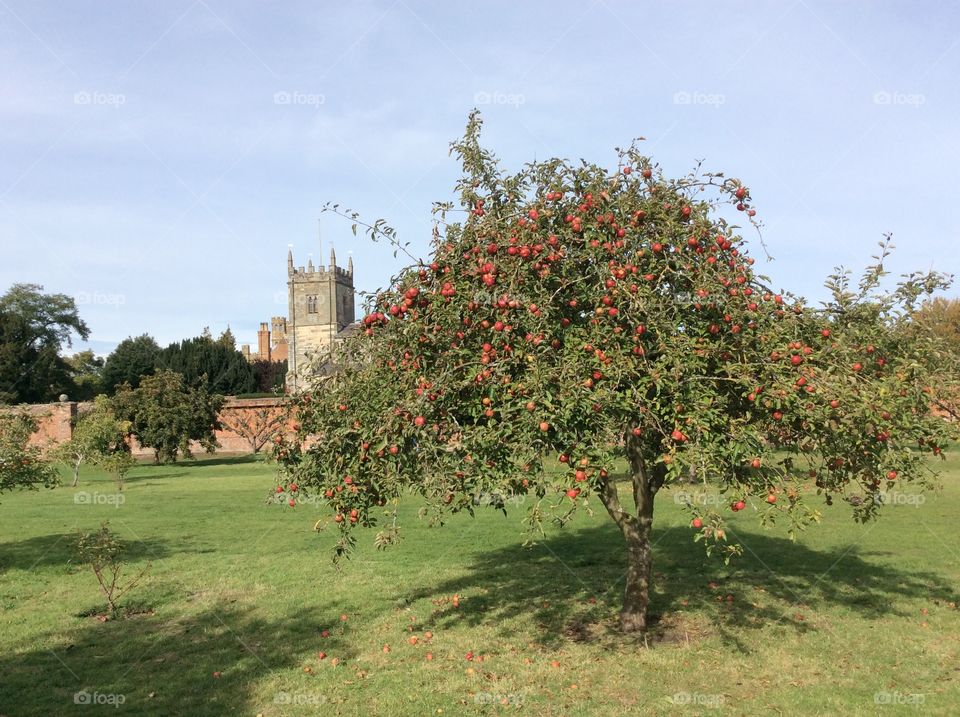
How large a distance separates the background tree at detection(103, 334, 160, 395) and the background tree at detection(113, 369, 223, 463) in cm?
3525

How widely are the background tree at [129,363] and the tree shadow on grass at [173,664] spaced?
245ft

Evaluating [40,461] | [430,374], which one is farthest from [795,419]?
[40,461]

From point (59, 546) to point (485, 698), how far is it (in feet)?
49.2

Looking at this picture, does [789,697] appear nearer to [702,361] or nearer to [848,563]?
[702,361]

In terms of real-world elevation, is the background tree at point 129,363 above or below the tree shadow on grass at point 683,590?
above

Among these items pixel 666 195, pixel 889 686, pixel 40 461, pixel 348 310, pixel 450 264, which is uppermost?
pixel 348 310

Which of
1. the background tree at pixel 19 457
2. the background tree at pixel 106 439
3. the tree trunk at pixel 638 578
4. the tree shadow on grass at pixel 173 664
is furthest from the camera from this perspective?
the background tree at pixel 106 439

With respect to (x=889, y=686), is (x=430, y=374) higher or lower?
higher

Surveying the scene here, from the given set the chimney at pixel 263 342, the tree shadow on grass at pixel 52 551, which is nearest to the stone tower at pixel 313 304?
the chimney at pixel 263 342

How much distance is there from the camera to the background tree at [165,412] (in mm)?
47312

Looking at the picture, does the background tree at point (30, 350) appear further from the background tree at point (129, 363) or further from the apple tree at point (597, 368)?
the apple tree at point (597, 368)

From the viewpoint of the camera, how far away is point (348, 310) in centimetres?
11450

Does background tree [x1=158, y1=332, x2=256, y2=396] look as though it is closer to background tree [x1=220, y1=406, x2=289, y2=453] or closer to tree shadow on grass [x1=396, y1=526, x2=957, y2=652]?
background tree [x1=220, y1=406, x2=289, y2=453]

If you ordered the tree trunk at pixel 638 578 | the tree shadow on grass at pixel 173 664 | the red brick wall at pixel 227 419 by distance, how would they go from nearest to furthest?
the tree shadow on grass at pixel 173 664
the tree trunk at pixel 638 578
the red brick wall at pixel 227 419
